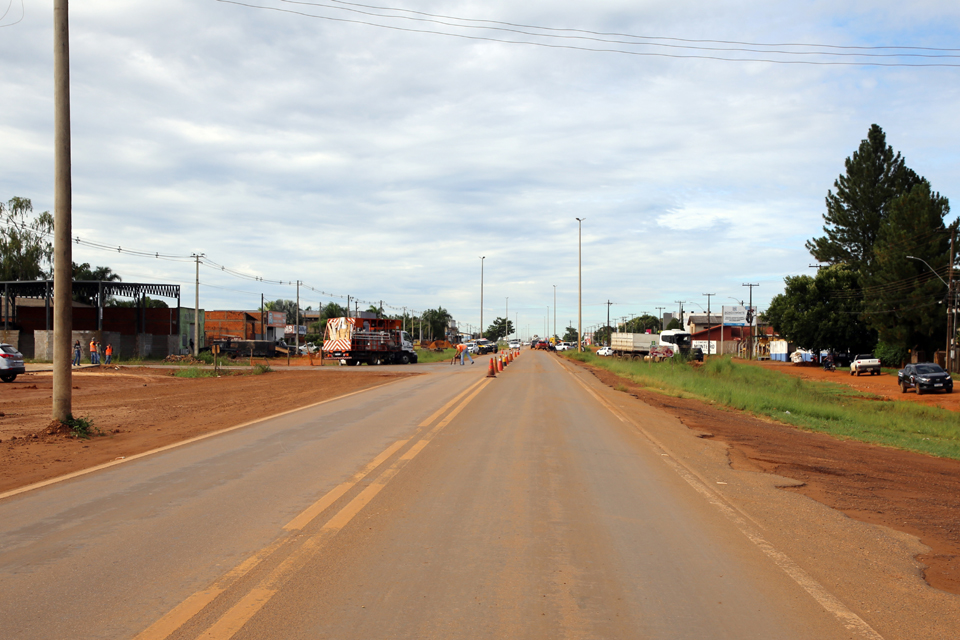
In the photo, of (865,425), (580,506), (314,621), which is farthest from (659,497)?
(865,425)

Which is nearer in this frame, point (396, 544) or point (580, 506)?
point (396, 544)

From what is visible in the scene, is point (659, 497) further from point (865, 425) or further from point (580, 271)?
point (580, 271)

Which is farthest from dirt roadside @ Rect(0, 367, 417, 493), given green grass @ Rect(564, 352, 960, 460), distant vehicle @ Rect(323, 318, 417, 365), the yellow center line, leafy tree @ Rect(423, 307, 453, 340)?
leafy tree @ Rect(423, 307, 453, 340)

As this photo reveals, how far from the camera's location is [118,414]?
1798cm

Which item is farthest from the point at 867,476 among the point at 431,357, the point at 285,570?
the point at 431,357

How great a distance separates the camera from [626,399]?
24.6 meters

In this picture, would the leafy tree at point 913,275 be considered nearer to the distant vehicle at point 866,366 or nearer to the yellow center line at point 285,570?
the distant vehicle at point 866,366

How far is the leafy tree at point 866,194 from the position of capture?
227 ft

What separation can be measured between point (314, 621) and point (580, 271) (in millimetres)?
68664

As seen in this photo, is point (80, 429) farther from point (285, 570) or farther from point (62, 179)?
point (285, 570)

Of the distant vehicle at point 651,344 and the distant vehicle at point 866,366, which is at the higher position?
the distant vehicle at point 651,344

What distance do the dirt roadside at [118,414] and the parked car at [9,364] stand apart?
52 centimetres

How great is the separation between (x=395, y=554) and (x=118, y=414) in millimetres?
14974

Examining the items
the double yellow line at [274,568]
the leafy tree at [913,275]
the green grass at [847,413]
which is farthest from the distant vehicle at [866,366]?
the double yellow line at [274,568]
